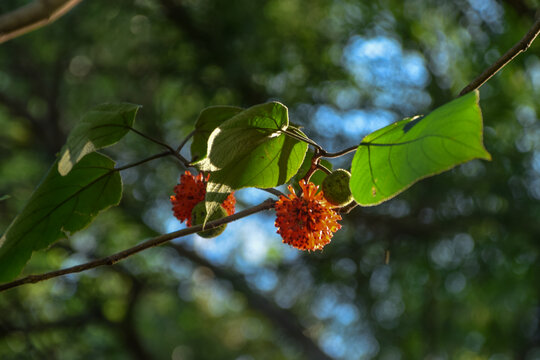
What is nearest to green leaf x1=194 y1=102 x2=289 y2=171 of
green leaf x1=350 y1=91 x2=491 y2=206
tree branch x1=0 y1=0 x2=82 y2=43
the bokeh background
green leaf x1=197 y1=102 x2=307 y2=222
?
green leaf x1=197 y1=102 x2=307 y2=222

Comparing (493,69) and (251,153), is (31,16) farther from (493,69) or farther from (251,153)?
(493,69)

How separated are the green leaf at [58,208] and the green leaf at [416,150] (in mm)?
516

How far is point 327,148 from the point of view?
4.13 metres

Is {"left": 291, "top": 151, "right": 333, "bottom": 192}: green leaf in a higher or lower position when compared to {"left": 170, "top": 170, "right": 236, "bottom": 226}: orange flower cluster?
lower

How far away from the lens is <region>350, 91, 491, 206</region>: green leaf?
630 millimetres

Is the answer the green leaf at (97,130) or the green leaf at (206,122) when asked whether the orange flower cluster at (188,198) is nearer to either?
the green leaf at (206,122)

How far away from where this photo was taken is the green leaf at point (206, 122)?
1012 mm

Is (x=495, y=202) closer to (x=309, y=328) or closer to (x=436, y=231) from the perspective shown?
(x=436, y=231)

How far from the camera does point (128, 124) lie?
3.17 feet

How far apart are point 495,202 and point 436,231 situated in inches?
20.0

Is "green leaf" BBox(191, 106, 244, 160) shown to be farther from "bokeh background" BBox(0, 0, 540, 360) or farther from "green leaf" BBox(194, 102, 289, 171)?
"bokeh background" BBox(0, 0, 540, 360)

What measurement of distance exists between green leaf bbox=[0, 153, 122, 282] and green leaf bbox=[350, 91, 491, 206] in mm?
516

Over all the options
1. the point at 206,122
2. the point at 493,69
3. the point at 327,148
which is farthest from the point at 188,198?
the point at 327,148

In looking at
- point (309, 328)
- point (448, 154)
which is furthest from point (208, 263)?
point (448, 154)
